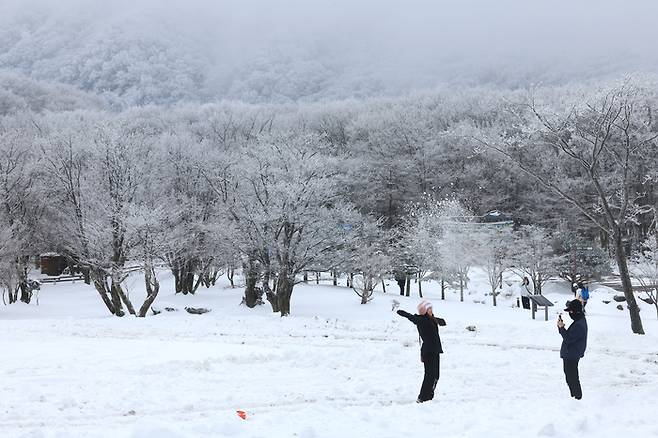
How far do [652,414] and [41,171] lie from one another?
1352 inches

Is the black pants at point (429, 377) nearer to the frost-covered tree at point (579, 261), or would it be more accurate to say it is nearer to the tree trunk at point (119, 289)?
the tree trunk at point (119, 289)

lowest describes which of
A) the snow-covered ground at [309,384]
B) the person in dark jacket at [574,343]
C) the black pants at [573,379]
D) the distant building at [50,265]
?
the snow-covered ground at [309,384]

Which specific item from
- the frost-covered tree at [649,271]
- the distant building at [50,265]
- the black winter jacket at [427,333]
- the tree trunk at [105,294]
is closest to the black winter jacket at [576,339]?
the black winter jacket at [427,333]

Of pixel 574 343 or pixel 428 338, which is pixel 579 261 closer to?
pixel 574 343

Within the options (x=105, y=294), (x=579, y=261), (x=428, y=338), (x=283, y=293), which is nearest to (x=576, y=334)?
(x=428, y=338)

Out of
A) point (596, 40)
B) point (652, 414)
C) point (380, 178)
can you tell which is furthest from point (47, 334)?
point (596, 40)

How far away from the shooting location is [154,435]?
5.87 metres

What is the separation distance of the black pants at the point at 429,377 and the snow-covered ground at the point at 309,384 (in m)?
0.16

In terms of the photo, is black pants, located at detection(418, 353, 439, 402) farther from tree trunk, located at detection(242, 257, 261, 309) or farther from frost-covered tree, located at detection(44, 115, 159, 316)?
tree trunk, located at detection(242, 257, 261, 309)

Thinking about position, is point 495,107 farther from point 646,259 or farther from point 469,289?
point 646,259

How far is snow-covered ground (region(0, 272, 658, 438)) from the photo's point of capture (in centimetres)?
641

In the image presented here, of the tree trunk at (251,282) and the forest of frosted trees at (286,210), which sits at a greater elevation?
the forest of frosted trees at (286,210)

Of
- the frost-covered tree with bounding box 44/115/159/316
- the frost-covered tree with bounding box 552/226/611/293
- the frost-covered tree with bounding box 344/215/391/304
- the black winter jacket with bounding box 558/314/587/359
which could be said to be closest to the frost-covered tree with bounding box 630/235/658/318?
the frost-covered tree with bounding box 552/226/611/293

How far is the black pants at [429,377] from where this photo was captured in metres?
7.67
